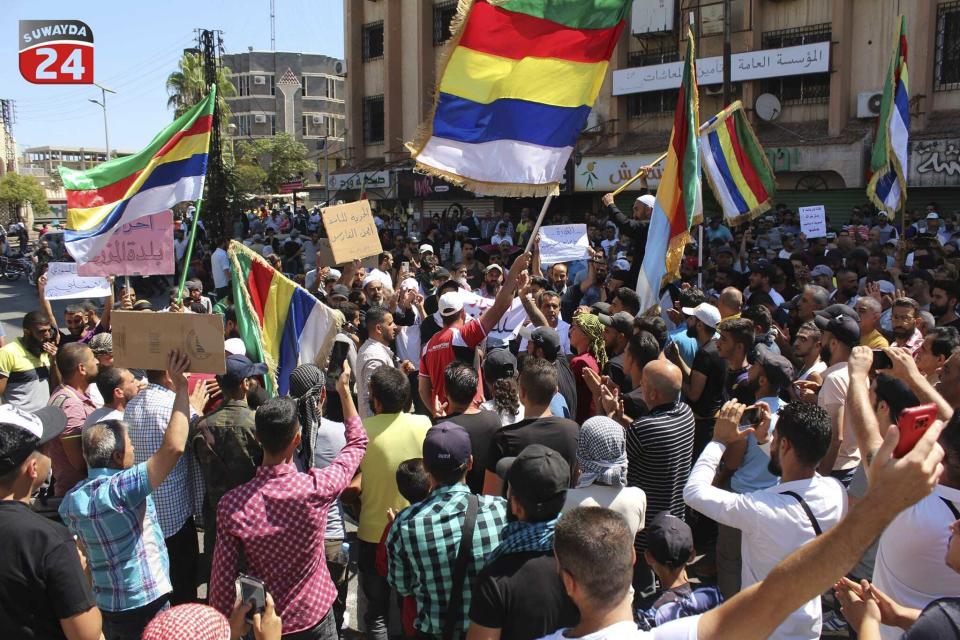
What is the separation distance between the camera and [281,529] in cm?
344

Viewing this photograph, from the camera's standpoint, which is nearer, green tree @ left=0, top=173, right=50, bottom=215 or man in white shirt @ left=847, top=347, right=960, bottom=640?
man in white shirt @ left=847, top=347, right=960, bottom=640

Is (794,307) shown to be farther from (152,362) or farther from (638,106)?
(638,106)

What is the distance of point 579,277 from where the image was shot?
980 cm

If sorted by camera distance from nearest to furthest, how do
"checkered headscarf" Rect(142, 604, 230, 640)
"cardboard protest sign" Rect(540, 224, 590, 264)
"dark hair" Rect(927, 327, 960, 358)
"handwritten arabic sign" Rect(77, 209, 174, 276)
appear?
"checkered headscarf" Rect(142, 604, 230, 640) < "dark hair" Rect(927, 327, 960, 358) < "handwritten arabic sign" Rect(77, 209, 174, 276) < "cardboard protest sign" Rect(540, 224, 590, 264)

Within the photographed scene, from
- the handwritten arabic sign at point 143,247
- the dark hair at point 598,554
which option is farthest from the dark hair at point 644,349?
the handwritten arabic sign at point 143,247

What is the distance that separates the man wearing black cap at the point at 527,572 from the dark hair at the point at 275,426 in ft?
3.26

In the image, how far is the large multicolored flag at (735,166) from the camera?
956cm

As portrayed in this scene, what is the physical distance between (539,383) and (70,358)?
328cm

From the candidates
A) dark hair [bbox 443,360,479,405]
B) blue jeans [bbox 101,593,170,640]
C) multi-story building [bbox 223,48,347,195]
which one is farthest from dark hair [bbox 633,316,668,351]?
multi-story building [bbox 223,48,347,195]

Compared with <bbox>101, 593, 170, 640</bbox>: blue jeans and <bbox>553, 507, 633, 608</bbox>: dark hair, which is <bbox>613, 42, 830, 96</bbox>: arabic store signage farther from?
<bbox>553, 507, 633, 608</bbox>: dark hair

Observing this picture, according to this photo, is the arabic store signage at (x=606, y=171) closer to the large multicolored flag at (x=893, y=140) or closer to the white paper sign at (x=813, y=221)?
the white paper sign at (x=813, y=221)

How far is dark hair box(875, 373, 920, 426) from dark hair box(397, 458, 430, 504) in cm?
200

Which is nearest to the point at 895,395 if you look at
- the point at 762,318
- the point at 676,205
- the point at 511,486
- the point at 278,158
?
the point at 511,486

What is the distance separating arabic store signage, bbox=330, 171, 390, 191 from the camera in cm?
3012
